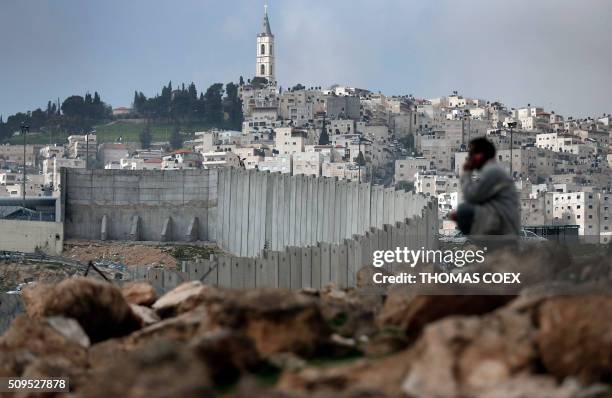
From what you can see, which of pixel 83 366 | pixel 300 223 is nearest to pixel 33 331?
pixel 83 366

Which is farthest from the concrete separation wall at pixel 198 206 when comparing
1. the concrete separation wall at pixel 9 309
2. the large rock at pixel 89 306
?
the large rock at pixel 89 306

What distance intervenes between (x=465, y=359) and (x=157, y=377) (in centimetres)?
154

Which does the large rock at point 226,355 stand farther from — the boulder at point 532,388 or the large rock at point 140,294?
the large rock at point 140,294

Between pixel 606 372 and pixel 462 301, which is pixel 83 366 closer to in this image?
pixel 462 301

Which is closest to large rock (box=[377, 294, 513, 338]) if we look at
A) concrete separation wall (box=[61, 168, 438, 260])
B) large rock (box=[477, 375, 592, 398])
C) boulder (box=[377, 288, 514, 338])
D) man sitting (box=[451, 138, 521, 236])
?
boulder (box=[377, 288, 514, 338])

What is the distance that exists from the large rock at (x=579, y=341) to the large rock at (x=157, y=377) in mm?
1777

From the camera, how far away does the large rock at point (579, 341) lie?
396 inches

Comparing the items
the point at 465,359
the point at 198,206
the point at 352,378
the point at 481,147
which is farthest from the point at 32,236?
the point at 465,359

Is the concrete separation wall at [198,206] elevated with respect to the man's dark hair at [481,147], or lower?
lower

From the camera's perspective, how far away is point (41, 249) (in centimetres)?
5609

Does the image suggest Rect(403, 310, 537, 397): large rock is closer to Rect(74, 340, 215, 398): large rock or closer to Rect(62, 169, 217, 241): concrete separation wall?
Rect(74, 340, 215, 398): large rock

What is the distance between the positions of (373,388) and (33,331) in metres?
4.14

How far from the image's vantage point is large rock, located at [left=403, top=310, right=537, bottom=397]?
9.67 metres

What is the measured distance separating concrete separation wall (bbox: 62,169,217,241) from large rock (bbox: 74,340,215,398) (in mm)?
45804
